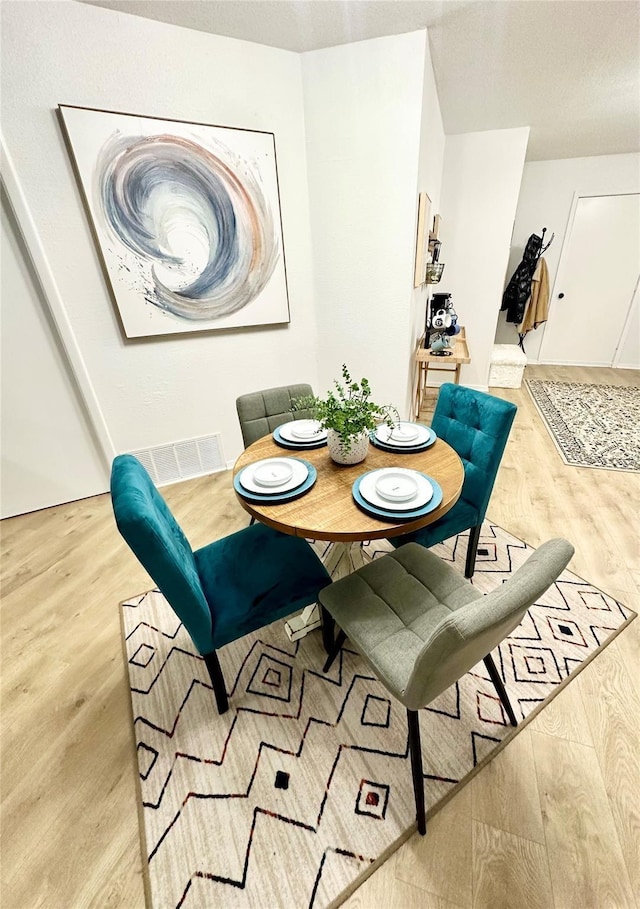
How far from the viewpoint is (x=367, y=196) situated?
224 cm

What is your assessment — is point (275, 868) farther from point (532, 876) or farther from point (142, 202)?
point (142, 202)

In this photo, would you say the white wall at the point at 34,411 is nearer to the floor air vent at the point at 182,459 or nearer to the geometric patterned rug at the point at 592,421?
the floor air vent at the point at 182,459

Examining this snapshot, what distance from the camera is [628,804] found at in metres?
1.08

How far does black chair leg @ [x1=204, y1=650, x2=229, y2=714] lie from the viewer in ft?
3.92

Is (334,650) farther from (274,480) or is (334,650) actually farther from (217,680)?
(274,480)

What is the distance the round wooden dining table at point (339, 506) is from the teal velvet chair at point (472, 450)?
0.62 feet

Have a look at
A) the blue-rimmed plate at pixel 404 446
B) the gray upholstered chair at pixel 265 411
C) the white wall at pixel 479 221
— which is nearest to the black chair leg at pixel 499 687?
the blue-rimmed plate at pixel 404 446

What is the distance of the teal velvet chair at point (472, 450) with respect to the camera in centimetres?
149

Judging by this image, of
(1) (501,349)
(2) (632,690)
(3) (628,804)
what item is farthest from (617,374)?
(3) (628,804)

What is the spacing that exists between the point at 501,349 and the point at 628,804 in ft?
13.9

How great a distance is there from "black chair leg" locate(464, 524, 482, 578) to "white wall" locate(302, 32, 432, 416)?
131 cm

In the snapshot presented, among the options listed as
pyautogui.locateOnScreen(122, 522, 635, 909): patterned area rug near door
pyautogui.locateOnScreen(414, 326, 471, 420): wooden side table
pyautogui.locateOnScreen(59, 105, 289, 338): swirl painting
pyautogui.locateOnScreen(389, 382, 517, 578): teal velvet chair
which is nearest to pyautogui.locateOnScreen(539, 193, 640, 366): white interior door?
pyautogui.locateOnScreen(414, 326, 471, 420): wooden side table

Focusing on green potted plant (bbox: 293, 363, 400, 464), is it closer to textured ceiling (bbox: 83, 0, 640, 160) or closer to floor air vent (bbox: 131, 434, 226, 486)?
floor air vent (bbox: 131, 434, 226, 486)

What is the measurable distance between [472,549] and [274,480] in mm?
1062
